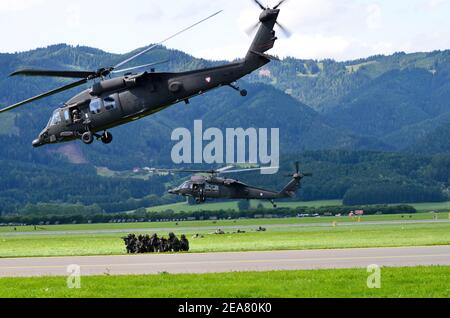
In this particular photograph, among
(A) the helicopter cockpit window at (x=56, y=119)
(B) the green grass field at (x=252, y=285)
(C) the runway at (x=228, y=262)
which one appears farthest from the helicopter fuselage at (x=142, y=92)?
(B) the green grass field at (x=252, y=285)

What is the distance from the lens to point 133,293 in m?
29.9

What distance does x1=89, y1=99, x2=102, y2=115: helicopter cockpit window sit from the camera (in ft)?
145

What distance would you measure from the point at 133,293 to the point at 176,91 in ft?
50.6

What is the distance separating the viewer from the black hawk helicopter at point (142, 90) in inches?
1702

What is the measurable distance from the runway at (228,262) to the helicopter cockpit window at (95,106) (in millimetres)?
7567

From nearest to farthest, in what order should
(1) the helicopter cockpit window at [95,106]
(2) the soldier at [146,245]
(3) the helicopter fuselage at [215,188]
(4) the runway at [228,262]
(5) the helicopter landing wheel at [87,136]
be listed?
(4) the runway at [228,262]
(1) the helicopter cockpit window at [95,106]
(5) the helicopter landing wheel at [87,136]
(2) the soldier at [146,245]
(3) the helicopter fuselage at [215,188]

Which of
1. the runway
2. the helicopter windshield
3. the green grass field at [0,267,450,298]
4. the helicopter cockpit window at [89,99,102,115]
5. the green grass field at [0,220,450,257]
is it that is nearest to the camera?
the green grass field at [0,267,450,298]

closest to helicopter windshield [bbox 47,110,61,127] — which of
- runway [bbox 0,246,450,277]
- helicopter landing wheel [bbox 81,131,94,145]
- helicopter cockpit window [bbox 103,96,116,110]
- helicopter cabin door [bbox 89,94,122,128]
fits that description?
helicopter landing wheel [bbox 81,131,94,145]

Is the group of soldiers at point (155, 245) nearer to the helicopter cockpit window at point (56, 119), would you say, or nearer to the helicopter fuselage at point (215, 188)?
the helicopter cockpit window at point (56, 119)

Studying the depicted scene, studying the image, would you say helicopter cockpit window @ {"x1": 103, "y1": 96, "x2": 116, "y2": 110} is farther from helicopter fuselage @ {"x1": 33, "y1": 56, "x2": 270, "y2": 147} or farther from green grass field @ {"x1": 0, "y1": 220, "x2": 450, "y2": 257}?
green grass field @ {"x1": 0, "y1": 220, "x2": 450, "y2": 257}

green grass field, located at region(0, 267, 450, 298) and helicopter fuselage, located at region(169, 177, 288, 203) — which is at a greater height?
helicopter fuselage, located at region(169, 177, 288, 203)

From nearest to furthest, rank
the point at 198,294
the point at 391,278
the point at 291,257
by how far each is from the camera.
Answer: the point at 198,294
the point at 391,278
the point at 291,257

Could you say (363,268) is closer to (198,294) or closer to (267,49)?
(198,294)
